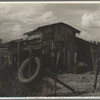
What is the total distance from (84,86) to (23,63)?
73 centimetres

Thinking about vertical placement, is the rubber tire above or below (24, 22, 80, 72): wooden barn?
below

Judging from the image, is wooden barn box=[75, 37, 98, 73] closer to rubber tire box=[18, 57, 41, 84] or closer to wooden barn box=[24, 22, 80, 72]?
wooden barn box=[24, 22, 80, 72]

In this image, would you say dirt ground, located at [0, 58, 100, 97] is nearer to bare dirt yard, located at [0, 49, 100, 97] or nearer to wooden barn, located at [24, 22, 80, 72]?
bare dirt yard, located at [0, 49, 100, 97]

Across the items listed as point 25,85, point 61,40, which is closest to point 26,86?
point 25,85

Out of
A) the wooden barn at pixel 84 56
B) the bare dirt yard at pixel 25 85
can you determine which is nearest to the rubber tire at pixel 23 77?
the bare dirt yard at pixel 25 85

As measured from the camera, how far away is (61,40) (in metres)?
2.83

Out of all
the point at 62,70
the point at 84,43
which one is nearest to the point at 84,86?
the point at 62,70

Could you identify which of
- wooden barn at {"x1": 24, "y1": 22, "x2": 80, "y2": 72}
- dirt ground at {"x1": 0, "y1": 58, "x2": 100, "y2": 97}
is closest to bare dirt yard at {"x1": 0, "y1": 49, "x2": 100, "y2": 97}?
dirt ground at {"x1": 0, "y1": 58, "x2": 100, "y2": 97}

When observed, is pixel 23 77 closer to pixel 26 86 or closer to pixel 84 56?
pixel 26 86

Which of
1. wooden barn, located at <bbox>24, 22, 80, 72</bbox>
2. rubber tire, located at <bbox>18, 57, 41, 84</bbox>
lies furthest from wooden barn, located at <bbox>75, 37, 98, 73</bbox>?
rubber tire, located at <bbox>18, 57, 41, 84</bbox>

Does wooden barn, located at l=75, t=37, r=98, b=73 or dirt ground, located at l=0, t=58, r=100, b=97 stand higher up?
wooden barn, located at l=75, t=37, r=98, b=73

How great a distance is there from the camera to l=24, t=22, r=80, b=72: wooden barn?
2818 mm

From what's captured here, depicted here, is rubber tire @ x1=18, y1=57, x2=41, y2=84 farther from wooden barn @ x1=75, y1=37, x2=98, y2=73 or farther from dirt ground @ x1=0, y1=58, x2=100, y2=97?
wooden barn @ x1=75, y1=37, x2=98, y2=73

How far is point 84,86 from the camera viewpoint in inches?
111
